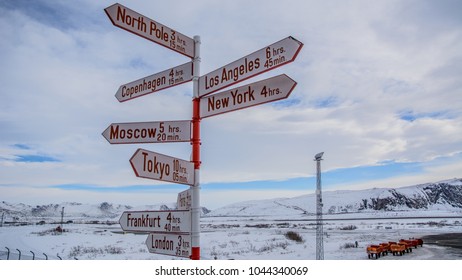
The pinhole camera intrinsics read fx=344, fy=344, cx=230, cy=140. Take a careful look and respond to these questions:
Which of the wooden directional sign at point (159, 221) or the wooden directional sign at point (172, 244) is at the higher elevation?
the wooden directional sign at point (159, 221)

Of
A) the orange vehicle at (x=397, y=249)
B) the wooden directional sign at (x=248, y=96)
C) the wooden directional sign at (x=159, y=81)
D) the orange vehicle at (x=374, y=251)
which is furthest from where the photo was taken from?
the orange vehicle at (x=397, y=249)

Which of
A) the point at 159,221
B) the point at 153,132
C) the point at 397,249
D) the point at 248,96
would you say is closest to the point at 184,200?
the point at 159,221

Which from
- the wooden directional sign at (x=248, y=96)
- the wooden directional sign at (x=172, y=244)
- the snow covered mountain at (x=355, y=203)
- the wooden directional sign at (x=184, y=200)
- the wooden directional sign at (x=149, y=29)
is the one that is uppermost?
the wooden directional sign at (x=149, y=29)

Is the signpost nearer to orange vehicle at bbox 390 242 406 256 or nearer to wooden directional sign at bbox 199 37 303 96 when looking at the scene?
wooden directional sign at bbox 199 37 303 96

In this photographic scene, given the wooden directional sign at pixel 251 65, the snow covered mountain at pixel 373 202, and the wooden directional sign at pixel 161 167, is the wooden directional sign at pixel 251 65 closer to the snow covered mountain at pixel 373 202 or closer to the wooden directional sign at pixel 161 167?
the wooden directional sign at pixel 161 167

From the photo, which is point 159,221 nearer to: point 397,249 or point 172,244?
point 172,244

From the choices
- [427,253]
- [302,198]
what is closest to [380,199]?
[302,198]

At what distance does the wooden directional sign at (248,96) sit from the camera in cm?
332

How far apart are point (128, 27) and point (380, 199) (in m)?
174

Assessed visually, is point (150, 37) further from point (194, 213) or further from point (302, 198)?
point (302, 198)

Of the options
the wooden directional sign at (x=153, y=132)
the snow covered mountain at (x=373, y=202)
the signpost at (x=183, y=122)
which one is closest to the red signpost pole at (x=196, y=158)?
the signpost at (x=183, y=122)

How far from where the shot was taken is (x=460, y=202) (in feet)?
549

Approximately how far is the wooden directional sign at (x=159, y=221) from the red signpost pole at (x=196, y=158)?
80 mm

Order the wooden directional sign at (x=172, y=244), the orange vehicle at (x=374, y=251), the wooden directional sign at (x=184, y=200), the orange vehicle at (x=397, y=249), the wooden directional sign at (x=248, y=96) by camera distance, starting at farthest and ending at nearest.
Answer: the orange vehicle at (x=397, y=249) < the orange vehicle at (x=374, y=251) < the wooden directional sign at (x=184, y=200) < the wooden directional sign at (x=172, y=244) < the wooden directional sign at (x=248, y=96)
